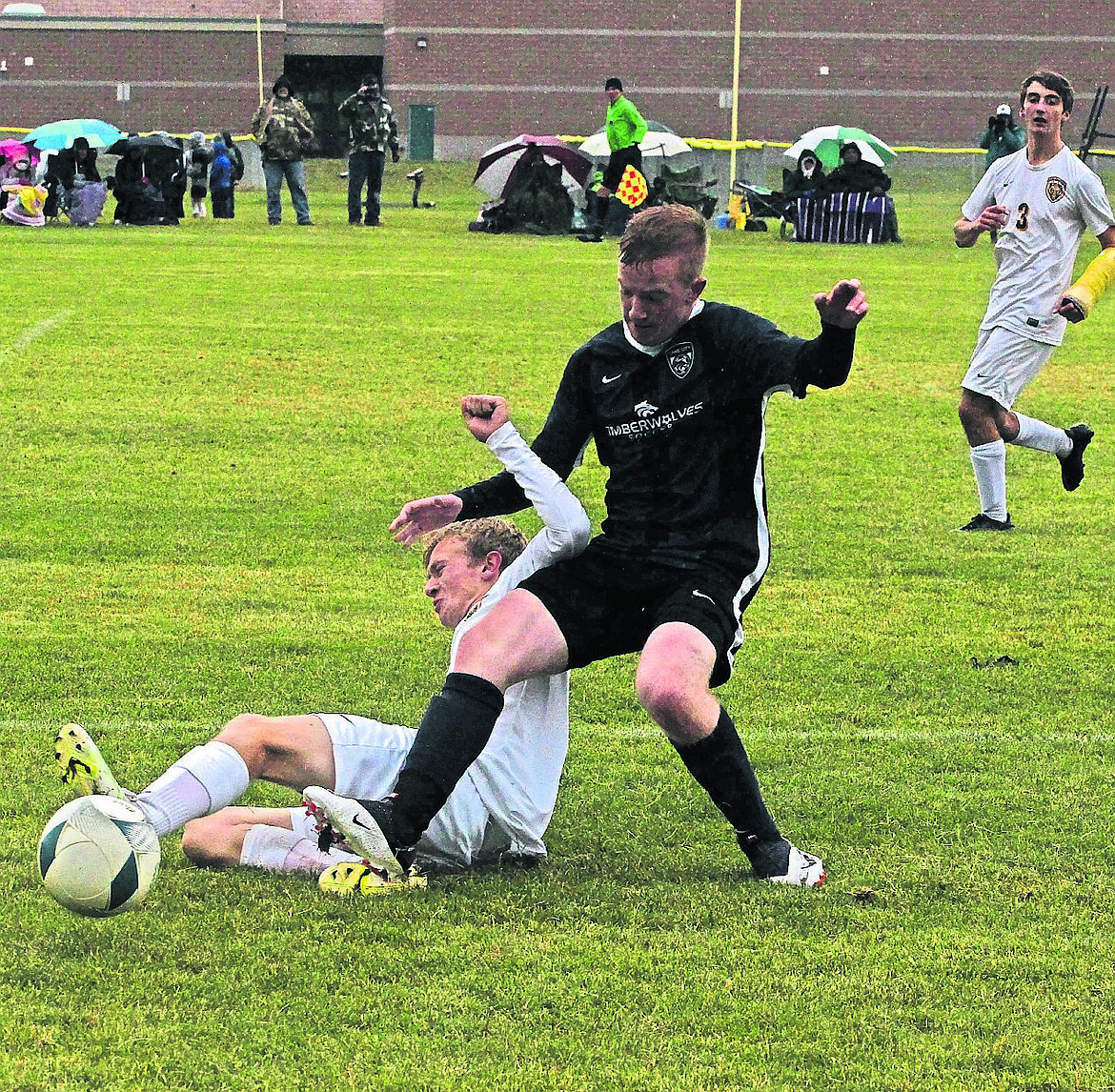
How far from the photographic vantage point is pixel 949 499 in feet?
32.2

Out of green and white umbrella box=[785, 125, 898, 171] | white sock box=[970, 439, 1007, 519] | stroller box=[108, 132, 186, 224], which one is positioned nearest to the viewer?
white sock box=[970, 439, 1007, 519]

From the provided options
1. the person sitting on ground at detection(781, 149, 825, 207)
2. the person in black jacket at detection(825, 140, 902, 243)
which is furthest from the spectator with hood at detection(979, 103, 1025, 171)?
the person sitting on ground at detection(781, 149, 825, 207)

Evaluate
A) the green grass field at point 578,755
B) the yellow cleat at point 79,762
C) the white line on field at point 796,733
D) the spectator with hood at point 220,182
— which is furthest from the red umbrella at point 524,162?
the yellow cleat at point 79,762

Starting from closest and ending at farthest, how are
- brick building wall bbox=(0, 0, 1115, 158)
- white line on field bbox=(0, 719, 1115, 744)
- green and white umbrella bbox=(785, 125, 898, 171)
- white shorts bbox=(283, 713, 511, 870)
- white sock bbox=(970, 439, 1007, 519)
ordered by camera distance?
1. white shorts bbox=(283, 713, 511, 870)
2. white line on field bbox=(0, 719, 1115, 744)
3. white sock bbox=(970, 439, 1007, 519)
4. green and white umbrella bbox=(785, 125, 898, 171)
5. brick building wall bbox=(0, 0, 1115, 158)

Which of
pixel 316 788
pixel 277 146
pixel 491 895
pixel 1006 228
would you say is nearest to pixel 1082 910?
pixel 491 895

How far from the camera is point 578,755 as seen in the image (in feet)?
17.7

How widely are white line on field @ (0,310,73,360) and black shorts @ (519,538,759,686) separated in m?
9.90

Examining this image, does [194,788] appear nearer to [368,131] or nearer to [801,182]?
[368,131]

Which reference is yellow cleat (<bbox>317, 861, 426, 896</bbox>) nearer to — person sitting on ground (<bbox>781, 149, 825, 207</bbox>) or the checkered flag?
the checkered flag

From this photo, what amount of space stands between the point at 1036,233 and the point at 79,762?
22.0ft

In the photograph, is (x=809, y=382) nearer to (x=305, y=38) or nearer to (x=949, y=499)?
(x=949, y=499)

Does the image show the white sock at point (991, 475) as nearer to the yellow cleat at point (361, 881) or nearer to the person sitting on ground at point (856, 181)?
the yellow cleat at point (361, 881)

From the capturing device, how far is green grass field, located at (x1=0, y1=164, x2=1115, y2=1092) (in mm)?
3426

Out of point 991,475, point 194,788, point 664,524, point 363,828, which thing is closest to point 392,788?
point 363,828
